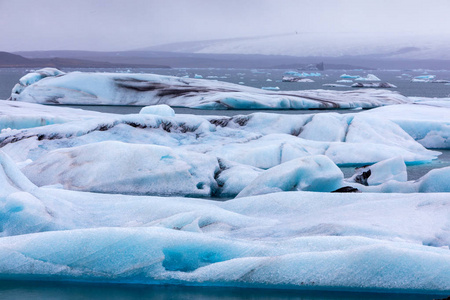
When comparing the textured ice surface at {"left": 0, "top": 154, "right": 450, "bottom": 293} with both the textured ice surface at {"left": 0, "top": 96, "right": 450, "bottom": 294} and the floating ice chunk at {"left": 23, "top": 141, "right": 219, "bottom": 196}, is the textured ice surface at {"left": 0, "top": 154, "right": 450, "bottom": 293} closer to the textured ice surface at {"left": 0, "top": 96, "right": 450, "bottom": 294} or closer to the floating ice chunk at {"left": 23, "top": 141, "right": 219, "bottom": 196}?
the textured ice surface at {"left": 0, "top": 96, "right": 450, "bottom": 294}

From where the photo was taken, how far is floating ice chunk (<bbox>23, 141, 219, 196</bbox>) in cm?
692

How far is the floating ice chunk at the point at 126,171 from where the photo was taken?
6918 mm

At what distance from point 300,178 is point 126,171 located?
209cm

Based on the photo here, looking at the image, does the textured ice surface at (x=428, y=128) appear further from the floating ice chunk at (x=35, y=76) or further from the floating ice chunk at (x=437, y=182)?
the floating ice chunk at (x=35, y=76)

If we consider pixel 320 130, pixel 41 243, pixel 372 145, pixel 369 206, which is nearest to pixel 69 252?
pixel 41 243

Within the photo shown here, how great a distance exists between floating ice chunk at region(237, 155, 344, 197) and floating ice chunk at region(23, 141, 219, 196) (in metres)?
0.84

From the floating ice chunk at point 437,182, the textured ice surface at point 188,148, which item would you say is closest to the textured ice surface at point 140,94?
the textured ice surface at point 188,148

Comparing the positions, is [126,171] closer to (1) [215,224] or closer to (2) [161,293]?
(1) [215,224]

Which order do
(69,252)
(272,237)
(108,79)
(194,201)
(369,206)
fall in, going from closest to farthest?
1. (69,252)
2. (272,237)
3. (369,206)
4. (194,201)
5. (108,79)

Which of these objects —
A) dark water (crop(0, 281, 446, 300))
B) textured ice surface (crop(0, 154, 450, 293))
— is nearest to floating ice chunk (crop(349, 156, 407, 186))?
textured ice surface (crop(0, 154, 450, 293))

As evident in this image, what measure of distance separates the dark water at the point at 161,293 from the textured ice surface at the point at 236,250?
5 centimetres

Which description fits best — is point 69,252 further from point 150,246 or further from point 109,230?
point 150,246

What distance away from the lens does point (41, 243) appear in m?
3.71

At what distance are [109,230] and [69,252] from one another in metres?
0.28
